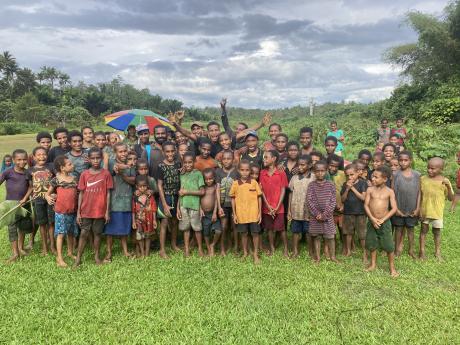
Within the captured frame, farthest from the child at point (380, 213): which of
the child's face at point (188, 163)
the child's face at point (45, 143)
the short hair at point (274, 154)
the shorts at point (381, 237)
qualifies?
the child's face at point (45, 143)

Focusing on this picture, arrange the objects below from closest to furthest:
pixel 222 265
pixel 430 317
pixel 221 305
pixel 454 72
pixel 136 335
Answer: pixel 136 335 → pixel 430 317 → pixel 221 305 → pixel 222 265 → pixel 454 72

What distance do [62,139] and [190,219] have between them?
226cm

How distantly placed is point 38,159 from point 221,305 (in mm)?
3374

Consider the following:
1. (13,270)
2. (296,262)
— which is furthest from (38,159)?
(296,262)

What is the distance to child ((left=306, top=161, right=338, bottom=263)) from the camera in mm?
4891

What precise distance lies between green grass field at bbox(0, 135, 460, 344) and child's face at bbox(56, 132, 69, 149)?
1.71m

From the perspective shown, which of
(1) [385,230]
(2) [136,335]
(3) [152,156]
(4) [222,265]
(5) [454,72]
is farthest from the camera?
(5) [454,72]

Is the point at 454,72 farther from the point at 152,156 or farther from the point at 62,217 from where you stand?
the point at 62,217

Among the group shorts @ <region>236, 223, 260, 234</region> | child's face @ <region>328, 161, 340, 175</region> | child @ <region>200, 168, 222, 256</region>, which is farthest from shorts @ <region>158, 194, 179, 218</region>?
child's face @ <region>328, 161, 340, 175</region>

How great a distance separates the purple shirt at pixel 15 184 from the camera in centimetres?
509

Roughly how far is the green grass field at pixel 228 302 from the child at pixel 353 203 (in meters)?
0.43

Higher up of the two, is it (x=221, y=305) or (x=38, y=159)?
(x=38, y=159)

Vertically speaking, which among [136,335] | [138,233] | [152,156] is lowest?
[136,335]

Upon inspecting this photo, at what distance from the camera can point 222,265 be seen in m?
4.93
